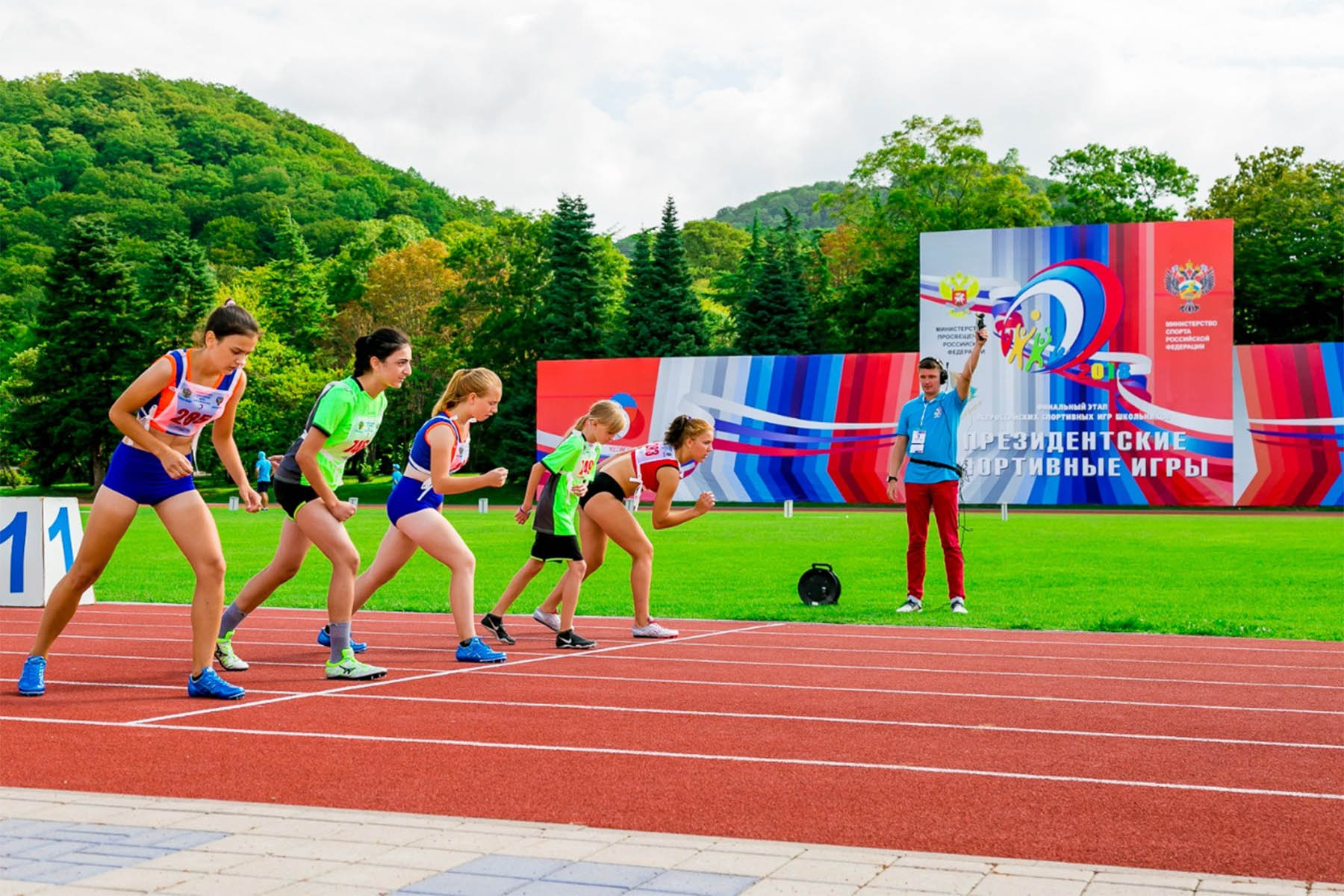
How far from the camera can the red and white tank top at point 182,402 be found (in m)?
7.56

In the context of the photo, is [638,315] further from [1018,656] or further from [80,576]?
[80,576]

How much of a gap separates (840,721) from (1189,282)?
32.8 m

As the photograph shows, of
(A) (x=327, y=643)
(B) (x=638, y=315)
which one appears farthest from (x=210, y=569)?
(B) (x=638, y=315)

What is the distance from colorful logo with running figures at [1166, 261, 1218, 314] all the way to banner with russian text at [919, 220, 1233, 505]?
3 cm

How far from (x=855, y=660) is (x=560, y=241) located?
55566mm

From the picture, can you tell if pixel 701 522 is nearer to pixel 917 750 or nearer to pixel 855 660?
pixel 855 660

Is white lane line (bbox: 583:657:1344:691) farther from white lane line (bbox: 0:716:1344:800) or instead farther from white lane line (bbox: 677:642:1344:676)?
white lane line (bbox: 0:716:1344:800)

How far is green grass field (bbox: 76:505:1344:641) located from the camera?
13445 millimetres

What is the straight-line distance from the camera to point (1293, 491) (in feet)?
129

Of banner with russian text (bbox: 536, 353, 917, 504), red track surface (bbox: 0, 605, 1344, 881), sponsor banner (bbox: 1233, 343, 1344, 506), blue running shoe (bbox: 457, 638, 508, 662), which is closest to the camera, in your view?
red track surface (bbox: 0, 605, 1344, 881)

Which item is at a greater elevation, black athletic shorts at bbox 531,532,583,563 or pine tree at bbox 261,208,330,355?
pine tree at bbox 261,208,330,355

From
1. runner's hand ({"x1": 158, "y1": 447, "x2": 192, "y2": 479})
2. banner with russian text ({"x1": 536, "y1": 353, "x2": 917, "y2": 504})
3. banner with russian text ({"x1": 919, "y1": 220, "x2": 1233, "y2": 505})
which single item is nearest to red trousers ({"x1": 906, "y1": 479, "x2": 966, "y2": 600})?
runner's hand ({"x1": 158, "y1": 447, "x2": 192, "y2": 479})

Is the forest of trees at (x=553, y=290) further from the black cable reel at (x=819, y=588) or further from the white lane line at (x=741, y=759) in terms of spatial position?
the white lane line at (x=741, y=759)

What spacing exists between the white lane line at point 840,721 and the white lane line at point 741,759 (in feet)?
3.38
